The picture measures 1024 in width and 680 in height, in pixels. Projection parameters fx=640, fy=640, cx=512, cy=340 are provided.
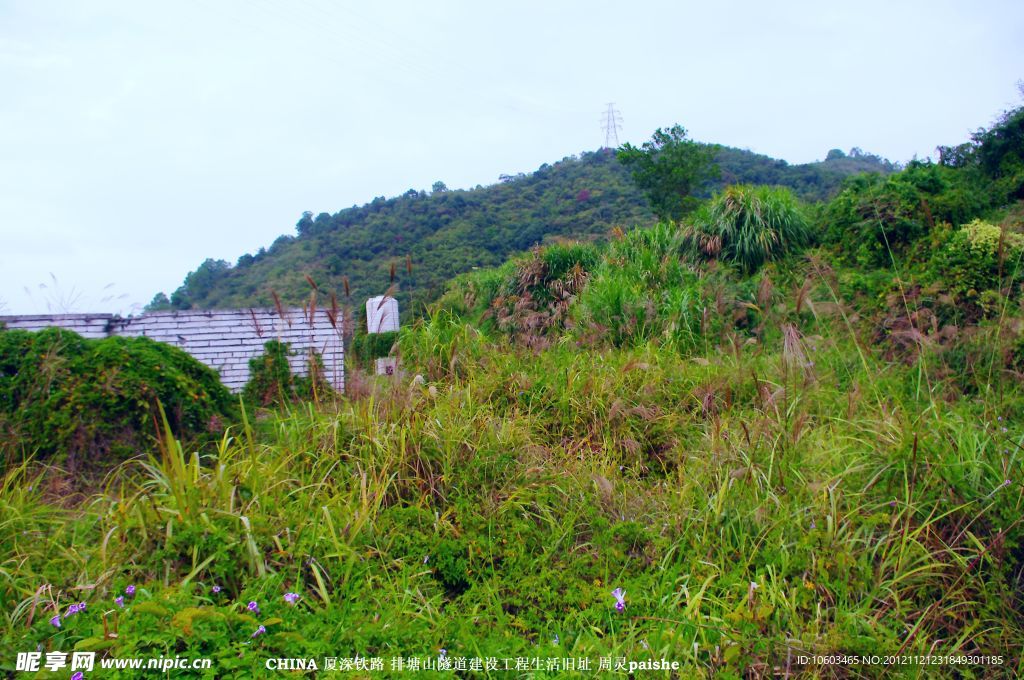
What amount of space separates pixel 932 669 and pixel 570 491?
1.90 meters

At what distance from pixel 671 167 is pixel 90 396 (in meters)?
15.1

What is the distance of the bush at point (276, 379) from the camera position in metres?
4.84

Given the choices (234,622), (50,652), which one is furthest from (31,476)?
(234,622)

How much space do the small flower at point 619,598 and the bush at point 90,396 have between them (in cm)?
347

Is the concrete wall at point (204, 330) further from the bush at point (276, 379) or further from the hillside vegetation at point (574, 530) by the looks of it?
the hillside vegetation at point (574, 530)

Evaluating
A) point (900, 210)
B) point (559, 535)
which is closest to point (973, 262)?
point (900, 210)

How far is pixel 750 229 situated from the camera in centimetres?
939

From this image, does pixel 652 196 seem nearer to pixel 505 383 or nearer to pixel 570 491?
pixel 505 383

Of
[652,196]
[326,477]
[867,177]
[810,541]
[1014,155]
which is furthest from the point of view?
[652,196]

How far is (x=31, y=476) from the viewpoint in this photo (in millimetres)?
4301

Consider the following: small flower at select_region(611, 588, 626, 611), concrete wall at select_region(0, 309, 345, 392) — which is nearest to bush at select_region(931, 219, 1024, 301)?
A: small flower at select_region(611, 588, 626, 611)

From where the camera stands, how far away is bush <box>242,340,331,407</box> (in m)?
4.84

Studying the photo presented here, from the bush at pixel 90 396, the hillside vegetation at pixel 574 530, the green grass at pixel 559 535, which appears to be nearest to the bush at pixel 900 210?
the hillside vegetation at pixel 574 530

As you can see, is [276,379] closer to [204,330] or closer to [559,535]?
[559,535]
